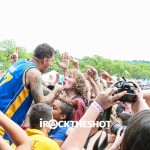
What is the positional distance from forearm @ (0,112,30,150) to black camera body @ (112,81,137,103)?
0.56 metres

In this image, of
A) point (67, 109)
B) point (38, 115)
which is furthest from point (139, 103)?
point (67, 109)

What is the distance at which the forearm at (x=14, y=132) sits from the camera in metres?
1.90

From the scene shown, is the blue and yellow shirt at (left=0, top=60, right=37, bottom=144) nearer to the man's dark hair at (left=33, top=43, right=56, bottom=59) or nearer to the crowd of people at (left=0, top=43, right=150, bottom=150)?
the crowd of people at (left=0, top=43, right=150, bottom=150)

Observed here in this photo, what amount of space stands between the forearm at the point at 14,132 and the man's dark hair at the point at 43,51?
2458 mm

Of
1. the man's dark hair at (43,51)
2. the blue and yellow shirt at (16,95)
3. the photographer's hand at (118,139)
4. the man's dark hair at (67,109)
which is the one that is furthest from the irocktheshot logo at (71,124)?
the man's dark hair at (43,51)

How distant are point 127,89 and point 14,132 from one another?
2.20 ft

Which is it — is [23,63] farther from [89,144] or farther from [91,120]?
[91,120]

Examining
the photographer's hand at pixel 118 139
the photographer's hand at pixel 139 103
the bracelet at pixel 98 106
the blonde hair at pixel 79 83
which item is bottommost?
the blonde hair at pixel 79 83

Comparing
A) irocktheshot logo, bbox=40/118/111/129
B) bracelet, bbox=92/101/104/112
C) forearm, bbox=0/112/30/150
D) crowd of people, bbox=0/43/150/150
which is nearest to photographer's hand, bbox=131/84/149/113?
crowd of people, bbox=0/43/150/150

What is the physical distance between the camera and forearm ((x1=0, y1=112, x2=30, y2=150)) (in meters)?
1.90

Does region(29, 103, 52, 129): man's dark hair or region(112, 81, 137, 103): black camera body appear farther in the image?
region(29, 103, 52, 129): man's dark hair

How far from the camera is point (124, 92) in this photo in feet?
6.56

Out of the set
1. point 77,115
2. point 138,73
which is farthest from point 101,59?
point 77,115

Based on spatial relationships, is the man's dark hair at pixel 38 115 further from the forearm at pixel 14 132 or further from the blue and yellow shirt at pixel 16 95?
the forearm at pixel 14 132
